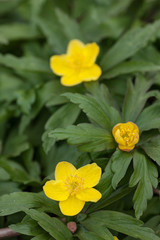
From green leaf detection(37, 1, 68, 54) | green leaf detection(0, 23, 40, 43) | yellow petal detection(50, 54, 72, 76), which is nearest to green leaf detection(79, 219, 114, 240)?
yellow petal detection(50, 54, 72, 76)

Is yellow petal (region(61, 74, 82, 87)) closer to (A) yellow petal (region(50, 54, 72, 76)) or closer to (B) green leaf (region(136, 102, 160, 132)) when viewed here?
(A) yellow petal (region(50, 54, 72, 76))

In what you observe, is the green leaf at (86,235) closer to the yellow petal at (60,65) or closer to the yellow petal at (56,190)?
the yellow petal at (56,190)

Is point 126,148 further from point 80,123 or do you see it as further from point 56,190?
point 56,190

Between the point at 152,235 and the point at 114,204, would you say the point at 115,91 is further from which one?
the point at 152,235

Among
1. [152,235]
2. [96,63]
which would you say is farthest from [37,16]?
[152,235]

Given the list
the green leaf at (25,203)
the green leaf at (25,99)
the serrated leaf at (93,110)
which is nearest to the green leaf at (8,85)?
the green leaf at (25,99)

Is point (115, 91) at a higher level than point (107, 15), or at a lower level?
lower
